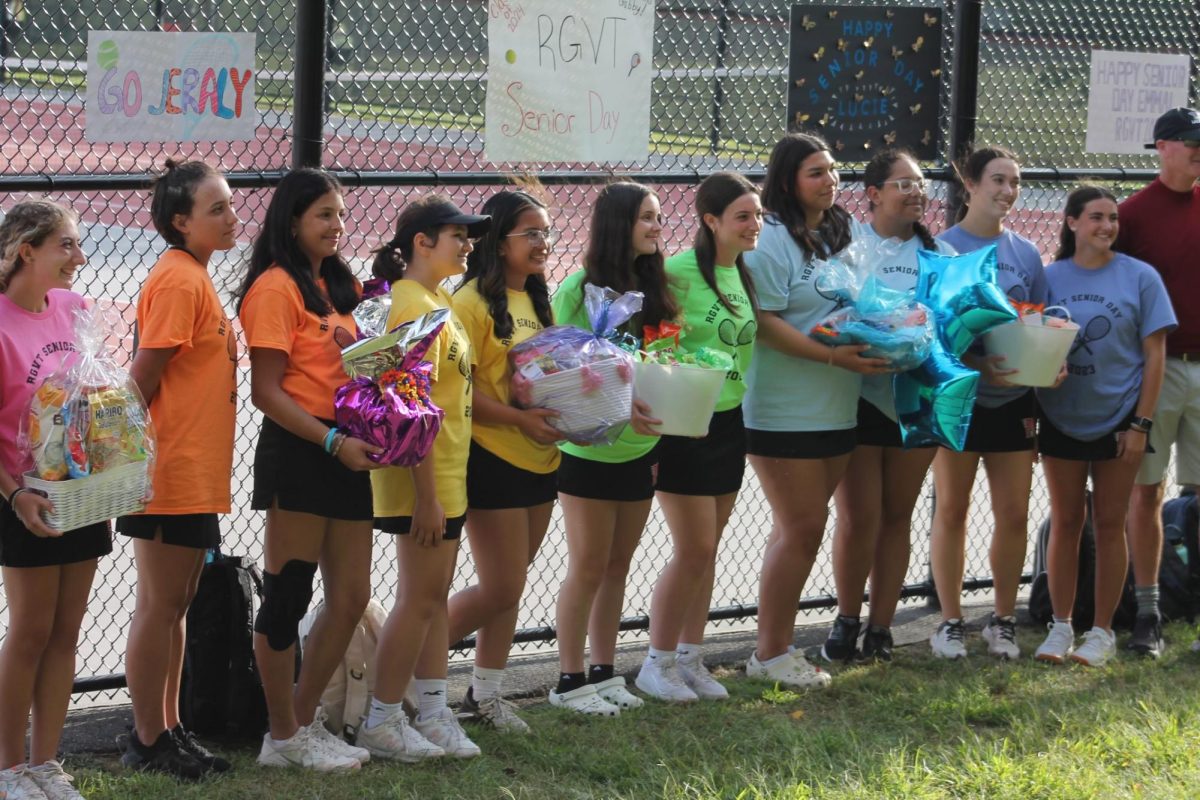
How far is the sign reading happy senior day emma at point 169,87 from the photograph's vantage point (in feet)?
15.2

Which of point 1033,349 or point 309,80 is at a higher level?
point 309,80

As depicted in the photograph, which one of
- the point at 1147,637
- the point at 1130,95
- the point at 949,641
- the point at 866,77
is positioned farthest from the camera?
the point at 1130,95

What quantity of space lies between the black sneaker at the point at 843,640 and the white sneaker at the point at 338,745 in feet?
6.88

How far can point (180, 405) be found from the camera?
407cm

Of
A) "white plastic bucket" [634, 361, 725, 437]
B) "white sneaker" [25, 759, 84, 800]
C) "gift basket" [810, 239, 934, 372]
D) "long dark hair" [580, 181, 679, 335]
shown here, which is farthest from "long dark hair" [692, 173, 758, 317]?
"white sneaker" [25, 759, 84, 800]

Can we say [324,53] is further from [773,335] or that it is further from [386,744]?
[386,744]

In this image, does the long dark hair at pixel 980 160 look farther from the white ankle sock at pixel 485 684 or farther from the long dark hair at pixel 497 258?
the white ankle sock at pixel 485 684

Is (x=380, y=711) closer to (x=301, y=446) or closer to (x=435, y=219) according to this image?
(x=301, y=446)

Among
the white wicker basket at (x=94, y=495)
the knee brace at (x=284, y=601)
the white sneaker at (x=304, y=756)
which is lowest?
the white sneaker at (x=304, y=756)

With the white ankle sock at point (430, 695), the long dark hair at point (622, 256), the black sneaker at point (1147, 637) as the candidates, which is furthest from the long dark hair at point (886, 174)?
the white ankle sock at point (430, 695)

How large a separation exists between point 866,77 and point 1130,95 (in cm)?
161

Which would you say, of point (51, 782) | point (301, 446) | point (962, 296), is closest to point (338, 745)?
point (51, 782)

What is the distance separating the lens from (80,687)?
491 cm

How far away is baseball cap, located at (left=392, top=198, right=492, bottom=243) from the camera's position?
4.30m
